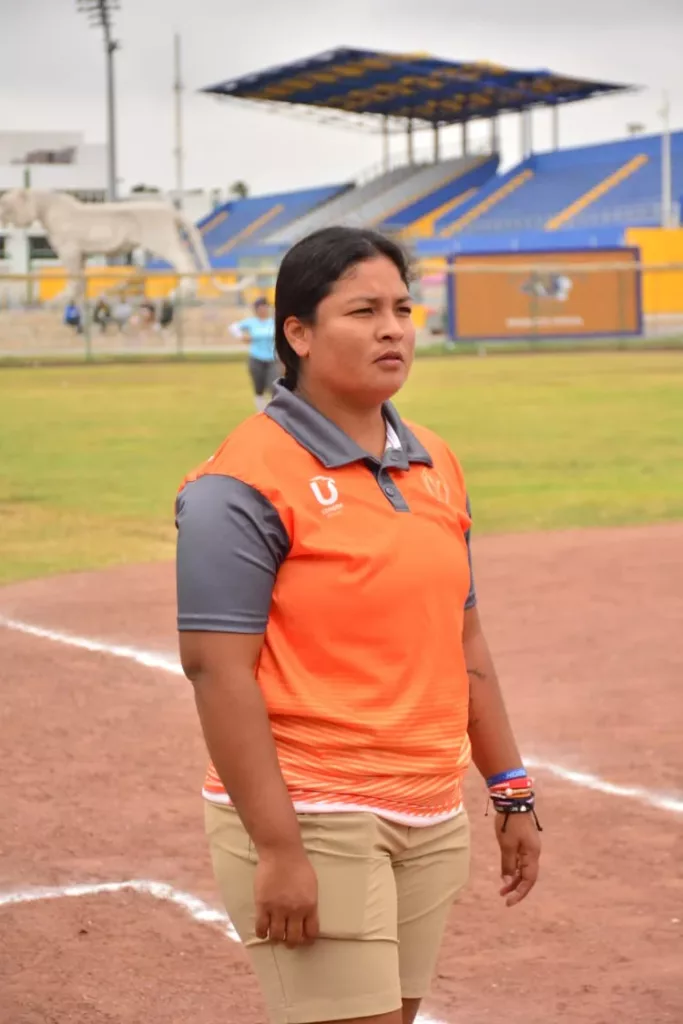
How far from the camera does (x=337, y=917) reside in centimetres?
276

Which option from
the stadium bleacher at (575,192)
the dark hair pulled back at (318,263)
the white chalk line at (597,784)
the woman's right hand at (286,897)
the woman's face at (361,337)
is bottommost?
the white chalk line at (597,784)

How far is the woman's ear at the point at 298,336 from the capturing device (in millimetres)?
2963

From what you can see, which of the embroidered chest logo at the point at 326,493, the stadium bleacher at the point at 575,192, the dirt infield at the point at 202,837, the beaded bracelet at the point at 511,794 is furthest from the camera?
the stadium bleacher at the point at 575,192

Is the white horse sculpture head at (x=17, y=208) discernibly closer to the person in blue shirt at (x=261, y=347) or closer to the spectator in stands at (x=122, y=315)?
the spectator in stands at (x=122, y=315)

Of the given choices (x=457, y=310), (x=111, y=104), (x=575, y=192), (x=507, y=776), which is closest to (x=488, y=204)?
(x=575, y=192)

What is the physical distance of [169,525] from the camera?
14797 mm

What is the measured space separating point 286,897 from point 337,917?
0.12m

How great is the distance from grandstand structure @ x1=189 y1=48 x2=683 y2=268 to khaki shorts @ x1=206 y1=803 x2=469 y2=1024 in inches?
2341

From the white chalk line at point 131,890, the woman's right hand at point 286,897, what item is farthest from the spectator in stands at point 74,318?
the woman's right hand at point 286,897

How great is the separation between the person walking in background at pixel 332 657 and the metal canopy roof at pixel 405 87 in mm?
70009

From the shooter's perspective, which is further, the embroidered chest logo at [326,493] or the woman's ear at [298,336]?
the woman's ear at [298,336]

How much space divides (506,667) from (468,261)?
1504 inches

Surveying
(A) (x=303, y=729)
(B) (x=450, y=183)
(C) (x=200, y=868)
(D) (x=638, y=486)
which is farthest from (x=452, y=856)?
(B) (x=450, y=183)

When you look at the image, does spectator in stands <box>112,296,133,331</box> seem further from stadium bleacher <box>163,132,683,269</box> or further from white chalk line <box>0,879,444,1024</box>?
white chalk line <box>0,879,444,1024</box>
